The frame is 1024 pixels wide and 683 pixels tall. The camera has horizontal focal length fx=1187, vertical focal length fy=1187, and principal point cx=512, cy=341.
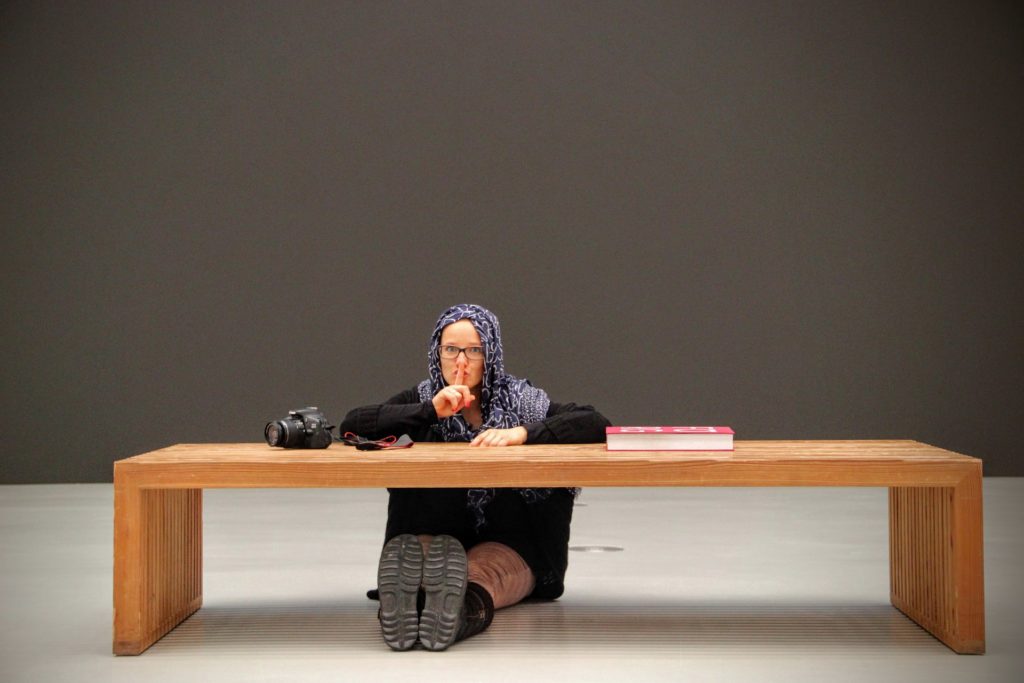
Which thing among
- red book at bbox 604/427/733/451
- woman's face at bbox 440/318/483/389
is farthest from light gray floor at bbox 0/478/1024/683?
woman's face at bbox 440/318/483/389

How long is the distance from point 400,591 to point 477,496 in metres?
0.53

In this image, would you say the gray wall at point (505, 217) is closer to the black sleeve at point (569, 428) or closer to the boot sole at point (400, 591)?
the black sleeve at point (569, 428)

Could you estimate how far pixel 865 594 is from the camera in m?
3.48

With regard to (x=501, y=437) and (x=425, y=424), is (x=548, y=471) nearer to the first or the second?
(x=501, y=437)

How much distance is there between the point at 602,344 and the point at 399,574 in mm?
4324

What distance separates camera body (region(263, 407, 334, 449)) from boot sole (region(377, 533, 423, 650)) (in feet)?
1.26

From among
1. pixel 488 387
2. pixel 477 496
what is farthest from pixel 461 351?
pixel 477 496

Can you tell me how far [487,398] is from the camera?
11.0 ft

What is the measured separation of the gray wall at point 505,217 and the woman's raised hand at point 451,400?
3807 mm

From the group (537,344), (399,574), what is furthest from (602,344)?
(399,574)

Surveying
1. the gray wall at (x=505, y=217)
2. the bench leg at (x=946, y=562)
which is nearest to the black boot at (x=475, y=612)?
the bench leg at (x=946, y=562)

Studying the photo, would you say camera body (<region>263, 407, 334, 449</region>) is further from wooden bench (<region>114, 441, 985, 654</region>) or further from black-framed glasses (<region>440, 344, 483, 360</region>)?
black-framed glasses (<region>440, 344, 483, 360</region>)

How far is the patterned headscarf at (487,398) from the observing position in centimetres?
329

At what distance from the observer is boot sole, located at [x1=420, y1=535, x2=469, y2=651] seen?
2.76 m
